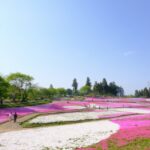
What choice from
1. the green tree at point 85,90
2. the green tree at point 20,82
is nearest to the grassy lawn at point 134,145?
the green tree at point 20,82

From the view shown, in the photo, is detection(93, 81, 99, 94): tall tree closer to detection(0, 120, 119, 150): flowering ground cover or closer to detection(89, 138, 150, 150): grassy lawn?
detection(0, 120, 119, 150): flowering ground cover

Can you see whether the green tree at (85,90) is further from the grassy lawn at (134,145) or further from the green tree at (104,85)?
the grassy lawn at (134,145)

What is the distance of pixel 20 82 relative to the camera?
106 meters

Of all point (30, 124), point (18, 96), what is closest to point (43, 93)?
point (18, 96)

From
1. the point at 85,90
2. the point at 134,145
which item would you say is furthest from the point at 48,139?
the point at 85,90

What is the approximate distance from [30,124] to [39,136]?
10.1 m

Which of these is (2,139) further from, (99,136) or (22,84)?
(22,84)

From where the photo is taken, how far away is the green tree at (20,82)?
104 meters

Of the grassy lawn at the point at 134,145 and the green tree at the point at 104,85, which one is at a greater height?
the green tree at the point at 104,85

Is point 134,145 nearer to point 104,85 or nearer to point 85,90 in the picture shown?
point 104,85

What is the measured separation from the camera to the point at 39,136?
3152 cm

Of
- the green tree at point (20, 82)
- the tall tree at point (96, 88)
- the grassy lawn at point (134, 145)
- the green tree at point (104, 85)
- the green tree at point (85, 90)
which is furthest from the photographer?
the green tree at point (85, 90)

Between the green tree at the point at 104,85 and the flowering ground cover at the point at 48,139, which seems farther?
the green tree at the point at 104,85

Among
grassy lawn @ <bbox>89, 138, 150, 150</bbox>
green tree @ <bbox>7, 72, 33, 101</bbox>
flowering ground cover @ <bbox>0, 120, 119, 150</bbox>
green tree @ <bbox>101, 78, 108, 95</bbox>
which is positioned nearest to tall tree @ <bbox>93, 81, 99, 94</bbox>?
green tree @ <bbox>101, 78, 108, 95</bbox>
